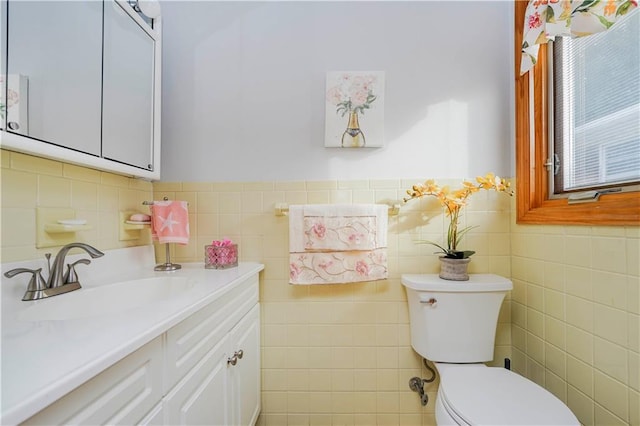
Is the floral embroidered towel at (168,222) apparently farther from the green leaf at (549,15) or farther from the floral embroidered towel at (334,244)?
the green leaf at (549,15)

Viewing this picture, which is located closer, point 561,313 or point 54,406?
point 54,406

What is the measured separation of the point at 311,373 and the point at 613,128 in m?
1.56

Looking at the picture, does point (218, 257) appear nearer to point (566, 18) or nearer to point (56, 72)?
point (56, 72)

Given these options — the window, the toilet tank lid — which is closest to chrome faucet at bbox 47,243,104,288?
the toilet tank lid

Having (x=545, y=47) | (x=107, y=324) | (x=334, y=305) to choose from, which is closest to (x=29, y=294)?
(x=107, y=324)

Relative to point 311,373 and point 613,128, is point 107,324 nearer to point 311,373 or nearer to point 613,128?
point 311,373

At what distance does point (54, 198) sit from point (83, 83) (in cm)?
40

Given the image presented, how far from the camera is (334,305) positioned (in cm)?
143

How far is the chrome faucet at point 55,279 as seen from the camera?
820 millimetres

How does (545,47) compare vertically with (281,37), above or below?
below

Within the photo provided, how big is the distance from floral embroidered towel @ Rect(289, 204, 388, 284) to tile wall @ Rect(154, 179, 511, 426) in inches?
4.6

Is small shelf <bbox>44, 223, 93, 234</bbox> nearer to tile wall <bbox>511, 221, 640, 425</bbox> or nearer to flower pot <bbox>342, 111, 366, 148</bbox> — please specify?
flower pot <bbox>342, 111, 366, 148</bbox>

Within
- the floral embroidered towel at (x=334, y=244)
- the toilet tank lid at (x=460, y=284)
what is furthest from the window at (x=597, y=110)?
the floral embroidered towel at (x=334, y=244)

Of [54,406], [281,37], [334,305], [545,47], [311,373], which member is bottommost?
[311,373]
